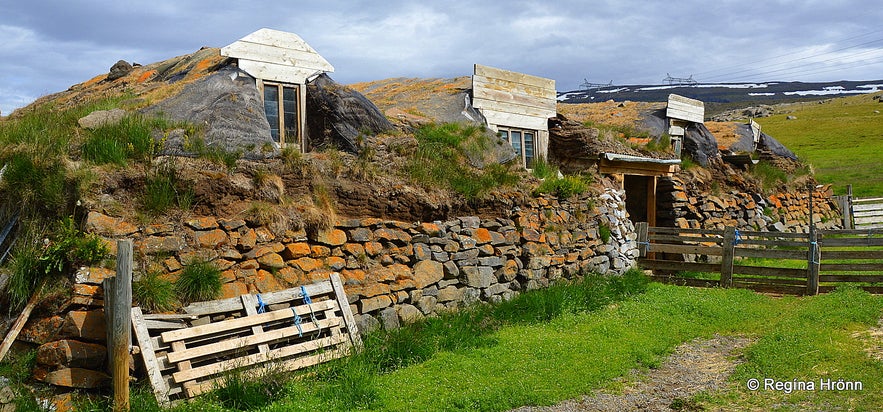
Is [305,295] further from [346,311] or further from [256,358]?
[256,358]

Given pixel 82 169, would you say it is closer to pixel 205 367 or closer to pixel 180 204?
pixel 180 204

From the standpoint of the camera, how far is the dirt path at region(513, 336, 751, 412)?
6258mm

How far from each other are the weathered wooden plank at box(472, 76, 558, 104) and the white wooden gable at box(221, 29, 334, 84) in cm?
352

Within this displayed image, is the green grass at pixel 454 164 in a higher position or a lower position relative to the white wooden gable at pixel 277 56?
lower

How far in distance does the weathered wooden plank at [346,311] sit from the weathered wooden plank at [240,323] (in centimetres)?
14

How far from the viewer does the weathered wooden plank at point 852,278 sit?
11.2 metres

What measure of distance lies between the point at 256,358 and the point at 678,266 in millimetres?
9627

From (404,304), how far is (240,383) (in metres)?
3.00

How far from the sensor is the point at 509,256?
10695mm

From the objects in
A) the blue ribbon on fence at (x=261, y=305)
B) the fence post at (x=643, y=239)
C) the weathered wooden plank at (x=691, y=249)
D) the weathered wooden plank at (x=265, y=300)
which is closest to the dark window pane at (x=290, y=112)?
the weathered wooden plank at (x=265, y=300)

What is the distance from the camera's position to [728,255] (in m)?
12.6

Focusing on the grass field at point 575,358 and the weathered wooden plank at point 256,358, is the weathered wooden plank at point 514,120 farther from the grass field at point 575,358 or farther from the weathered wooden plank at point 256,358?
the weathered wooden plank at point 256,358

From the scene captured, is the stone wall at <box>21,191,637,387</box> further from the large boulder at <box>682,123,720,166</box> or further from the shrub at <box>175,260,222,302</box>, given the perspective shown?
the large boulder at <box>682,123,720,166</box>

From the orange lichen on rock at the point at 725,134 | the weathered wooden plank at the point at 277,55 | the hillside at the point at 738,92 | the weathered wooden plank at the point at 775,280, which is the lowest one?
the weathered wooden plank at the point at 775,280
